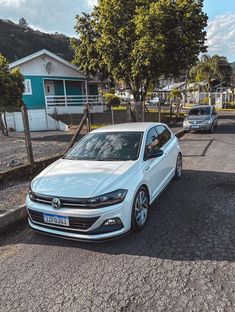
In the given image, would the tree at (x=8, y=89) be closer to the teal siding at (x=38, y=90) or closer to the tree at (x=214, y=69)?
the teal siding at (x=38, y=90)

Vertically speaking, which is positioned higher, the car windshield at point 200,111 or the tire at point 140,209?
the car windshield at point 200,111

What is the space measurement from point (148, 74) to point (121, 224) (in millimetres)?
15886

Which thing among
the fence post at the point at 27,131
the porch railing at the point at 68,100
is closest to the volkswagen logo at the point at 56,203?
the fence post at the point at 27,131

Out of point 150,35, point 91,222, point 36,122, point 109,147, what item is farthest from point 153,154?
point 36,122

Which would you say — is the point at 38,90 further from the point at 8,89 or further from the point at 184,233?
the point at 184,233

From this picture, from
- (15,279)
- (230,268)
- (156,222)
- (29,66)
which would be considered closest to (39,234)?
(15,279)

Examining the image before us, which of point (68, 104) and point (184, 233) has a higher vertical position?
point (68, 104)

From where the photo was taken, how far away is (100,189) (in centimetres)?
371

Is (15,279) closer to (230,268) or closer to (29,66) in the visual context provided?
(230,268)

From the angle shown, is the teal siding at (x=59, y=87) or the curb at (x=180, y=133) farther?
the teal siding at (x=59, y=87)

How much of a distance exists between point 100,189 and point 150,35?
48.2 feet

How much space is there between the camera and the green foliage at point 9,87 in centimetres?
1566

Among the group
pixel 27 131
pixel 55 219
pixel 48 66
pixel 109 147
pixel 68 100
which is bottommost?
pixel 55 219

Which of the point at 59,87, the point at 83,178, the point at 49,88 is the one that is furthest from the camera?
the point at 59,87
